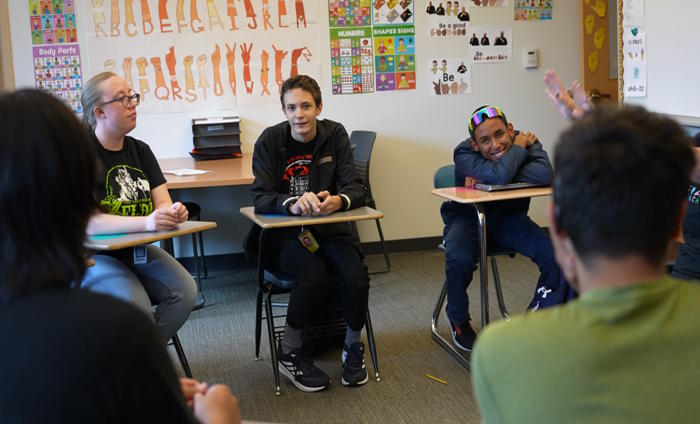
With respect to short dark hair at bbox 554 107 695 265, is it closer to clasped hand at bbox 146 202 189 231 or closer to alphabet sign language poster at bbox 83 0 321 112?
clasped hand at bbox 146 202 189 231

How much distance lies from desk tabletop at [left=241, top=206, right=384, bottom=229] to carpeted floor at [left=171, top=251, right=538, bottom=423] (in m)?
0.72

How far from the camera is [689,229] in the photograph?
106 inches

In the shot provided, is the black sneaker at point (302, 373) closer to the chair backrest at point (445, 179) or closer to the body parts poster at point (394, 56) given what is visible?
the chair backrest at point (445, 179)

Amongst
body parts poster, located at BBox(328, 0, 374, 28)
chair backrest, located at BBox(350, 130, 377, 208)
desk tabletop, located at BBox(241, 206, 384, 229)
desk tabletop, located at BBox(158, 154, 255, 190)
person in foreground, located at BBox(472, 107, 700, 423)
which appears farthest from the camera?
body parts poster, located at BBox(328, 0, 374, 28)

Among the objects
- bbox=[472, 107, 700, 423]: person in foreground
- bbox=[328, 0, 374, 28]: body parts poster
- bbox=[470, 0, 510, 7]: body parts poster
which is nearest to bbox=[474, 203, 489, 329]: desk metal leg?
bbox=[472, 107, 700, 423]: person in foreground

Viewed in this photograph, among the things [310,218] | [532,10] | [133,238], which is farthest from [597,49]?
[133,238]

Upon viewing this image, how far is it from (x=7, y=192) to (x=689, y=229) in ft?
7.65

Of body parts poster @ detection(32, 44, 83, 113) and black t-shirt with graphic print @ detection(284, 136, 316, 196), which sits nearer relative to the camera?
black t-shirt with graphic print @ detection(284, 136, 316, 196)

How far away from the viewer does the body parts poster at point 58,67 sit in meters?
5.10

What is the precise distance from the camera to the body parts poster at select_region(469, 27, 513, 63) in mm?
5551

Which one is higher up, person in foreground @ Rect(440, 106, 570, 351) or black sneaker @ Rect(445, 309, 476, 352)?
person in foreground @ Rect(440, 106, 570, 351)

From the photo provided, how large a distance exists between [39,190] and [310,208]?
2.06m

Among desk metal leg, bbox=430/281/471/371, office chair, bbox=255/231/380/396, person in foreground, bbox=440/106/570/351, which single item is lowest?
desk metal leg, bbox=430/281/471/371

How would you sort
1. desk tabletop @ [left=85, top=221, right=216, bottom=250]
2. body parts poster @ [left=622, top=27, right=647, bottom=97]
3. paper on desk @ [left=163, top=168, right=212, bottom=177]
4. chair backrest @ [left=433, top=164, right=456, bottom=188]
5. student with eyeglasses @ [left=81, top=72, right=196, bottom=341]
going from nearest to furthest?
desk tabletop @ [left=85, top=221, right=216, bottom=250] < student with eyeglasses @ [left=81, top=72, right=196, bottom=341] < chair backrest @ [left=433, top=164, right=456, bottom=188] < body parts poster @ [left=622, top=27, right=647, bottom=97] < paper on desk @ [left=163, top=168, right=212, bottom=177]
